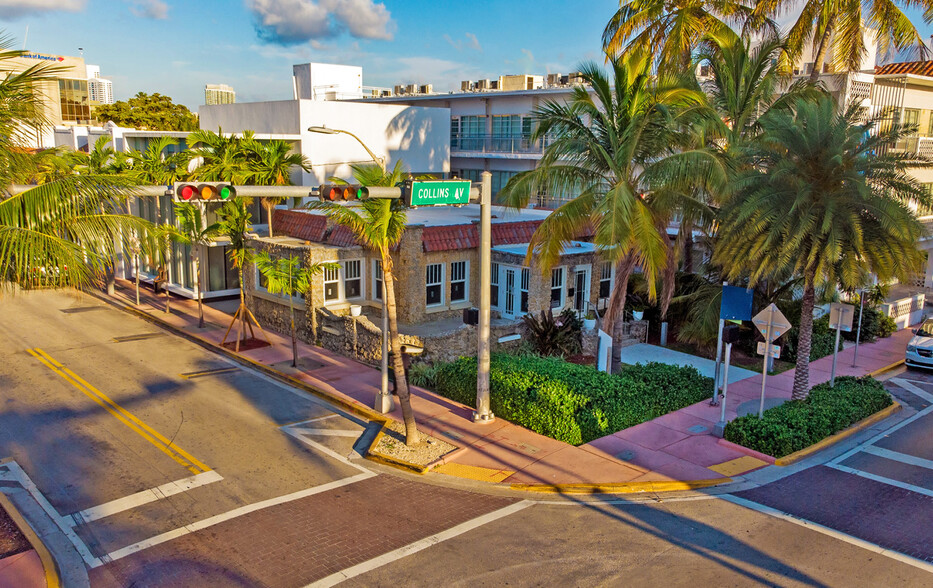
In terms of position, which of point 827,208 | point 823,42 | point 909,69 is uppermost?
point 909,69

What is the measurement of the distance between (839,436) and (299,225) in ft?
58.6

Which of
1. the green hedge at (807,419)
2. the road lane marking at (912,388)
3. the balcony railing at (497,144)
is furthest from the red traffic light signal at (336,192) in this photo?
the balcony railing at (497,144)

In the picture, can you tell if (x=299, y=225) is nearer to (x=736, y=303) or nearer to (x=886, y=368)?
(x=736, y=303)

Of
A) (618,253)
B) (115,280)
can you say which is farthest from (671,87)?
(115,280)

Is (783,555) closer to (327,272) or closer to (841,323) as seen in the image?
(841,323)

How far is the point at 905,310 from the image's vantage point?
2889cm

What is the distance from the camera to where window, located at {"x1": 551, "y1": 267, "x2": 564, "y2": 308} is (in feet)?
77.7

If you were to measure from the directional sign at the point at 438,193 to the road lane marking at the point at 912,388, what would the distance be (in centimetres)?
1433

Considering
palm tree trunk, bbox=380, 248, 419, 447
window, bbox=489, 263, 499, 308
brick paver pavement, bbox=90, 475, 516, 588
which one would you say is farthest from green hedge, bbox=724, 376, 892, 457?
window, bbox=489, 263, 499, 308

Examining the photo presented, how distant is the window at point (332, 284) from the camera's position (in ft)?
75.5

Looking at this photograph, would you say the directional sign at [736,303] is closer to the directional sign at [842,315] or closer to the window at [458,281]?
the directional sign at [842,315]

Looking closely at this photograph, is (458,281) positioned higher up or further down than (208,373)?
higher up

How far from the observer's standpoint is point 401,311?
22.6 m

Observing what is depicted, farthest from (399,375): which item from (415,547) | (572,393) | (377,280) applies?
(377,280)
